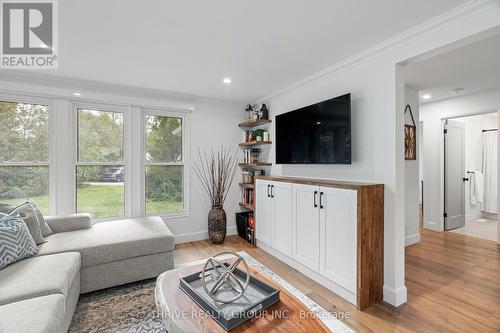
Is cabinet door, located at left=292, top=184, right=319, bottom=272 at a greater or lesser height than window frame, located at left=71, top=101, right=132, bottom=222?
lesser

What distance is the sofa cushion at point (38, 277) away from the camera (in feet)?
4.94

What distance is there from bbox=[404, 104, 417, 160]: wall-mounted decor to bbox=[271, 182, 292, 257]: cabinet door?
2.12 m

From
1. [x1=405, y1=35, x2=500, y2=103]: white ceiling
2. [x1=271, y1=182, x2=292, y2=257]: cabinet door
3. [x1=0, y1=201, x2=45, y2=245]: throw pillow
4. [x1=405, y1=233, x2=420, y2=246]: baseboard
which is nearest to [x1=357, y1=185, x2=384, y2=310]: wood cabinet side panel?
[x1=271, y1=182, x2=292, y2=257]: cabinet door

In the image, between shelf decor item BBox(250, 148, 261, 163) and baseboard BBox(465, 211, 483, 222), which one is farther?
baseboard BBox(465, 211, 483, 222)

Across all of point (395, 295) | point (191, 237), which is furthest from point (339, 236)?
point (191, 237)

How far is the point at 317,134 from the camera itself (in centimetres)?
277

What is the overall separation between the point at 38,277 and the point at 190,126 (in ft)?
8.82

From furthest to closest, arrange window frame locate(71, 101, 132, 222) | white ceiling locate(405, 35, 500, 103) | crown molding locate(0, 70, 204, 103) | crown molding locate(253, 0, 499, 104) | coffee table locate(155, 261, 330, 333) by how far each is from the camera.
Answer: window frame locate(71, 101, 132, 222), crown molding locate(0, 70, 204, 103), white ceiling locate(405, 35, 500, 103), crown molding locate(253, 0, 499, 104), coffee table locate(155, 261, 330, 333)

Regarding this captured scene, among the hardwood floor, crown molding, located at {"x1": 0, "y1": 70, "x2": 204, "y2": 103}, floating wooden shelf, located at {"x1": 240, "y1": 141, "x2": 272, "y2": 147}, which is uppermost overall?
crown molding, located at {"x1": 0, "y1": 70, "x2": 204, "y2": 103}

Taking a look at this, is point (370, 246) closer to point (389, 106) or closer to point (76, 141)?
point (389, 106)

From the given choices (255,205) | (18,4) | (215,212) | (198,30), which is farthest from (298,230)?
(18,4)

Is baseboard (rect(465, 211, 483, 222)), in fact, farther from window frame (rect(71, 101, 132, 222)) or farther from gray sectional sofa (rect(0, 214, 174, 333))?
window frame (rect(71, 101, 132, 222))

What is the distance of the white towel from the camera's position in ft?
17.1

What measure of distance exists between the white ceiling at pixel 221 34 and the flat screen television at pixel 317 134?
1.62 ft
